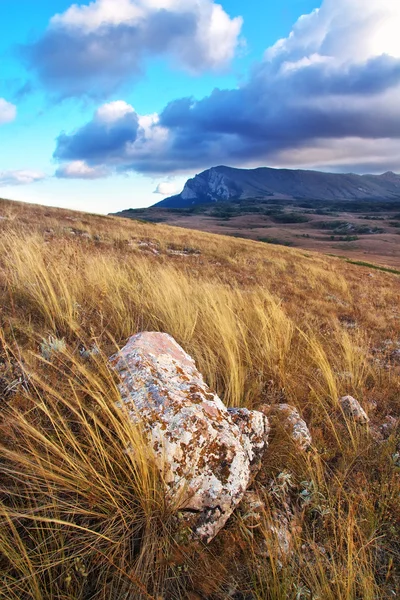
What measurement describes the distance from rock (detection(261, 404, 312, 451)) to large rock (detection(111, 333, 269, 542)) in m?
0.24

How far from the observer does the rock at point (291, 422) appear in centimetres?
241

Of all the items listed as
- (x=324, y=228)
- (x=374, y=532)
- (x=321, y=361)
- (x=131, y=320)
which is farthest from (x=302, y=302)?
(x=324, y=228)

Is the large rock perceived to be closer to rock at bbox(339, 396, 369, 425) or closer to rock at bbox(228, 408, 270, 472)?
rock at bbox(228, 408, 270, 472)

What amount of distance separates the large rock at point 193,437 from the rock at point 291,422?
235mm

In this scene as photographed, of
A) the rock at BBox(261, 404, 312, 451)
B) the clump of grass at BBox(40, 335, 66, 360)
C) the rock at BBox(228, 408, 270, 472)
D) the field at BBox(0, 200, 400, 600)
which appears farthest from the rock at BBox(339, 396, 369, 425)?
the clump of grass at BBox(40, 335, 66, 360)

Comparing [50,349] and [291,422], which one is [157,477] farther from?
[50,349]

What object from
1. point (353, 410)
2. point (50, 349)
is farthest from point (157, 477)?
point (353, 410)

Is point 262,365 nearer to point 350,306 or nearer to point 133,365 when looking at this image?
point 133,365

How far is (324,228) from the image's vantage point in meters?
74.9

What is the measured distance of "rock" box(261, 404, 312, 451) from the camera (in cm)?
241

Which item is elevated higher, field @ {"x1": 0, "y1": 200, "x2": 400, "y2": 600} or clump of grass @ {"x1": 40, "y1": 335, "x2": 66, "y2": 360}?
clump of grass @ {"x1": 40, "y1": 335, "x2": 66, "y2": 360}

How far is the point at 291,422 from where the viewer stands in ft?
8.41

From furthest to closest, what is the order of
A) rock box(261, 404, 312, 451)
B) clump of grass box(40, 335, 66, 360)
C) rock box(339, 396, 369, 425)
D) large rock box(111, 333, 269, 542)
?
rock box(339, 396, 369, 425)
clump of grass box(40, 335, 66, 360)
rock box(261, 404, 312, 451)
large rock box(111, 333, 269, 542)

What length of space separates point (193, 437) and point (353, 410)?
1.82 m
